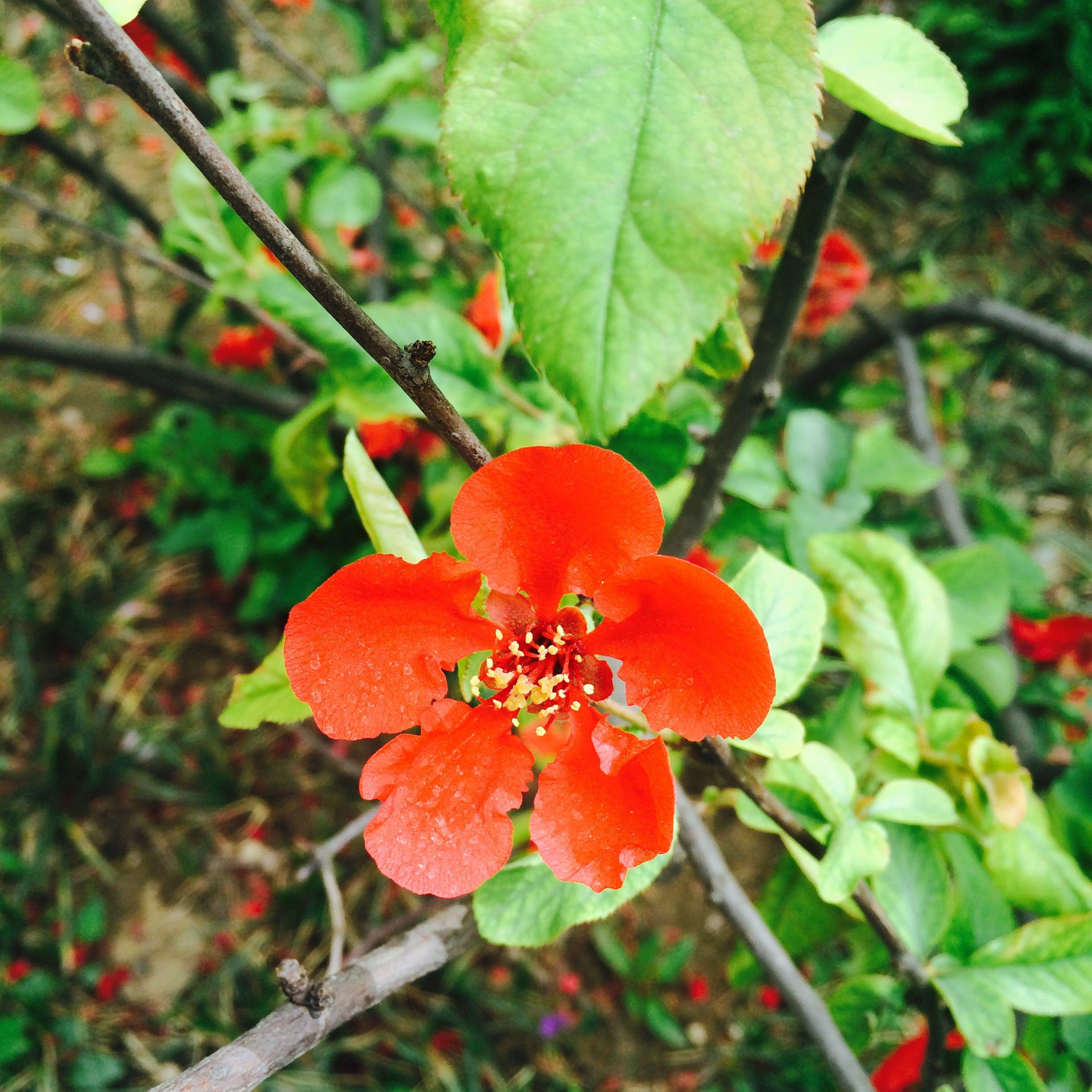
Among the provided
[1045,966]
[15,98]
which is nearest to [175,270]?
[15,98]

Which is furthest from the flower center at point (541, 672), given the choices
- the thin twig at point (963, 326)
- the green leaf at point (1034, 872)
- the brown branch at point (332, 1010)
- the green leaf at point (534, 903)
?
the thin twig at point (963, 326)

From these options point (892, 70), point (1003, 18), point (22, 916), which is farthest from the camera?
point (1003, 18)

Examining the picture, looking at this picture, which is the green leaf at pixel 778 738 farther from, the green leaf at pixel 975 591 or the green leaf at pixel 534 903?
the green leaf at pixel 975 591

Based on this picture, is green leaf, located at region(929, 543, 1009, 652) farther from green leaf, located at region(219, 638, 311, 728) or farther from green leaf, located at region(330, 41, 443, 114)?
green leaf, located at region(330, 41, 443, 114)

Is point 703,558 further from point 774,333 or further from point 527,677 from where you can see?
point 527,677

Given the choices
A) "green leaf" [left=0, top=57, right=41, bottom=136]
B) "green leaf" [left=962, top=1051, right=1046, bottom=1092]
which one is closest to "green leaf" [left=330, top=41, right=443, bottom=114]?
"green leaf" [left=0, top=57, right=41, bottom=136]

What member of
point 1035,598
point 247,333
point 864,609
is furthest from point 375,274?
point 1035,598

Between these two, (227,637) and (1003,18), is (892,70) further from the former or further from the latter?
(1003,18)
